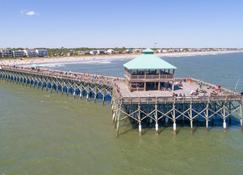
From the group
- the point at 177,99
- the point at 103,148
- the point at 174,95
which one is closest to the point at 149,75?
the point at 174,95

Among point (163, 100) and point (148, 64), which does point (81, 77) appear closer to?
point (148, 64)

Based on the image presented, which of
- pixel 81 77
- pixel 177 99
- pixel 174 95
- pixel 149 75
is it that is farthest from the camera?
pixel 81 77

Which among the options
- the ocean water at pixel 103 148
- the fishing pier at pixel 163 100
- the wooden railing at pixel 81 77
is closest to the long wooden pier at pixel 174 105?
the fishing pier at pixel 163 100

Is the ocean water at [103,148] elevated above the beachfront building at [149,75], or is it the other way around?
the beachfront building at [149,75]

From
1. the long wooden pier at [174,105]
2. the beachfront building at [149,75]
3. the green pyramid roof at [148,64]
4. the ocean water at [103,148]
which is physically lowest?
the ocean water at [103,148]

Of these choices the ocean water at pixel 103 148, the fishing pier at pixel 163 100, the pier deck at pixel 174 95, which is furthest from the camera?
the fishing pier at pixel 163 100

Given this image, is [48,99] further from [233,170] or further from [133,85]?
[233,170]

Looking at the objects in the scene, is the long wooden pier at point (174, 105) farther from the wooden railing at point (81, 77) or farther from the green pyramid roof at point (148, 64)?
the green pyramid roof at point (148, 64)

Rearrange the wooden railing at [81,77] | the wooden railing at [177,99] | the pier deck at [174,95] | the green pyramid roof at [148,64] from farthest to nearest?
the wooden railing at [81,77]
the green pyramid roof at [148,64]
the pier deck at [174,95]
the wooden railing at [177,99]

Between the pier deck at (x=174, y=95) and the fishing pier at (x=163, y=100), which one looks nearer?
the pier deck at (x=174, y=95)
